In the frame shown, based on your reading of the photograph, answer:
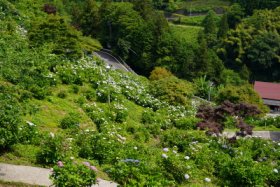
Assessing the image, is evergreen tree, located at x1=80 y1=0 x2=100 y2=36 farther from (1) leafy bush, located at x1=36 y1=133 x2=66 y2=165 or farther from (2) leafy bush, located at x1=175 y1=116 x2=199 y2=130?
(1) leafy bush, located at x1=36 y1=133 x2=66 y2=165

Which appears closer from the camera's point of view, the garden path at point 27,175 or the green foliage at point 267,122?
the garden path at point 27,175

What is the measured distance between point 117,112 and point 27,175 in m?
8.50

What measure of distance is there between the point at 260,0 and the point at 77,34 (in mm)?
44715

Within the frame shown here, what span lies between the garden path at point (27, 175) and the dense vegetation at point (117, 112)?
12.9 inches

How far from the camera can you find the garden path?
31.1 feet

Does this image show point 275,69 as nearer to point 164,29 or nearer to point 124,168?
point 164,29

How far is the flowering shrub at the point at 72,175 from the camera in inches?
317

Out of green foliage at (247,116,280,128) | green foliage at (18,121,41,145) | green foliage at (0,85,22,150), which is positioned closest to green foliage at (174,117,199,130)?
green foliage at (247,116,280,128)

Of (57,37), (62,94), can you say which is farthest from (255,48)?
(62,94)

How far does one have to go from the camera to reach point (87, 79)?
69.5ft

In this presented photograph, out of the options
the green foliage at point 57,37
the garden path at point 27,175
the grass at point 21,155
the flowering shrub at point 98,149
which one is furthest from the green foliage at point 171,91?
the garden path at point 27,175

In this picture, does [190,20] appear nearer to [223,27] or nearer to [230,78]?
[223,27]

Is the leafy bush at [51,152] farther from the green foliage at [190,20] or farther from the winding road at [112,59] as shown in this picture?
the green foliage at [190,20]

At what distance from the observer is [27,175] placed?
9852 mm
